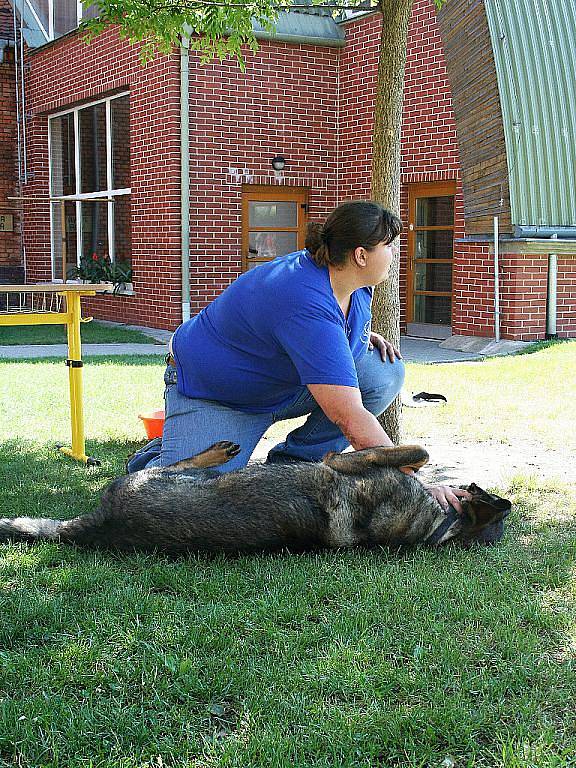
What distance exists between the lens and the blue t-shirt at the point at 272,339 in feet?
12.0

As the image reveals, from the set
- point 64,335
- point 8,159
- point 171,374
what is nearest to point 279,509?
point 171,374

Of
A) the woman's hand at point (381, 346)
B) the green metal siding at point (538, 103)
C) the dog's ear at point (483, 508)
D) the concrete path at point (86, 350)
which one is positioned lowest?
the dog's ear at point (483, 508)

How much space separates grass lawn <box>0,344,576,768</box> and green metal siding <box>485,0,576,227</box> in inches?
306

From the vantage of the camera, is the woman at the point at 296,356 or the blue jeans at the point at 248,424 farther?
the blue jeans at the point at 248,424

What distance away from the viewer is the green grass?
491 inches

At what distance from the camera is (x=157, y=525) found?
142 inches

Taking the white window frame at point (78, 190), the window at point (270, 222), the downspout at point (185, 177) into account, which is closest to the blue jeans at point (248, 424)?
the downspout at point (185, 177)

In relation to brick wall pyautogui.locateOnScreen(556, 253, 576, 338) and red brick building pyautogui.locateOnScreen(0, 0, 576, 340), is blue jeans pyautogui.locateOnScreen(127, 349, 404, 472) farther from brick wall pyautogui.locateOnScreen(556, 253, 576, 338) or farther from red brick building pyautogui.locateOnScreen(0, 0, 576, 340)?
brick wall pyautogui.locateOnScreen(556, 253, 576, 338)

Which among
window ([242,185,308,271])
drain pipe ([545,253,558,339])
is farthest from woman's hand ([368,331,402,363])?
window ([242,185,308,271])

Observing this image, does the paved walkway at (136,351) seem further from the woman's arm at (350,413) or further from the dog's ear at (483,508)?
the woman's arm at (350,413)

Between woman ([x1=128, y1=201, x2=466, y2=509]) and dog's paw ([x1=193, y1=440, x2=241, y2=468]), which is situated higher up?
woman ([x1=128, y1=201, x2=466, y2=509])

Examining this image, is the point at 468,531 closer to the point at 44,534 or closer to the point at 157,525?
the point at 157,525

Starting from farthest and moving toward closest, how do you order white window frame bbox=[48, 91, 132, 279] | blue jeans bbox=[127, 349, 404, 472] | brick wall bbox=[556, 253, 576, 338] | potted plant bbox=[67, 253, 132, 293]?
white window frame bbox=[48, 91, 132, 279] → potted plant bbox=[67, 253, 132, 293] → brick wall bbox=[556, 253, 576, 338] → blue jeans bbox=[127, 349, 404, 472]

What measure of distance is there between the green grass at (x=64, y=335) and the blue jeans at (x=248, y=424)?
7.92 m
